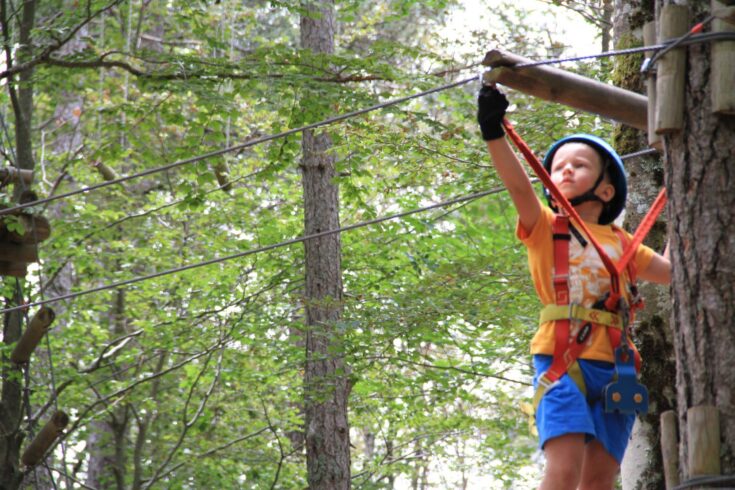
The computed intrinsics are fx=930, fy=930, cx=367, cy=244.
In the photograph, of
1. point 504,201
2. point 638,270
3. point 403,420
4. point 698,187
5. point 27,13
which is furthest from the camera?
point 403,420

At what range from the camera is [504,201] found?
8.91 m

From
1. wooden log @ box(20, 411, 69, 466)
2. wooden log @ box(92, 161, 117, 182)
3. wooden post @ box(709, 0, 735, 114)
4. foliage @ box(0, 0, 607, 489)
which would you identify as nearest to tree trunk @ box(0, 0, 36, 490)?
foliage @ box(0, 0, 607, 489)

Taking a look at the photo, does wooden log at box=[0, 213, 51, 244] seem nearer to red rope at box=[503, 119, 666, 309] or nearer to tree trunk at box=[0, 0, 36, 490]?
tree trunk at box=[0, 0, 36, 490]

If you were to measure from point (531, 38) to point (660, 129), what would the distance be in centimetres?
710

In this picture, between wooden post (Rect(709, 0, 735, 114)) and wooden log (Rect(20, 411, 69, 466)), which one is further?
wooden log (Rect(20, 411, 69, 466))

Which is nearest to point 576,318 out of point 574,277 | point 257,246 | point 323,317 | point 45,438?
point 574,277

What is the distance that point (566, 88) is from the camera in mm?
2867

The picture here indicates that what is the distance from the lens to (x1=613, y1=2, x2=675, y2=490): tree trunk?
11.4 ft

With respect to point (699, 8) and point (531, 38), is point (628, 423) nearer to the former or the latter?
point (699, 8)

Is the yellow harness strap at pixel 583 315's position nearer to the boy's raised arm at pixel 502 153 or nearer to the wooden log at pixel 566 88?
the boy's raised arm at pixel 502 153

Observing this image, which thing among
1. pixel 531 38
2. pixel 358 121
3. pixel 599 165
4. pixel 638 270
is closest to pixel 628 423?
pixel 638 270

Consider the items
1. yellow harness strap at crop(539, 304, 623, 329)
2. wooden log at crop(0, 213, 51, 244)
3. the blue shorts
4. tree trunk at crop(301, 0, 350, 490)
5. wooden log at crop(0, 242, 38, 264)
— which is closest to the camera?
the blue shorts

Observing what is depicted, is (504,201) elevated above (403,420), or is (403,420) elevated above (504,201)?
(504,201)

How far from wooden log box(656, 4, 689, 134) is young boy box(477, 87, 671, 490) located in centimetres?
42
